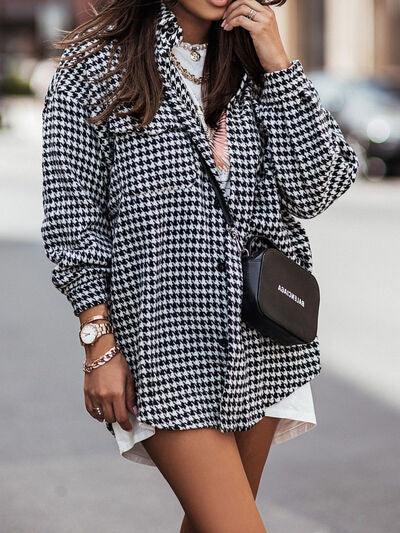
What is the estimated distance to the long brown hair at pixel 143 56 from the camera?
248 cm

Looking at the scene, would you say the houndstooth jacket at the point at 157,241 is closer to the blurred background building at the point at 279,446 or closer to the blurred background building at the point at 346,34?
the blurred background building at the point at 279,446

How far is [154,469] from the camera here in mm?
5055

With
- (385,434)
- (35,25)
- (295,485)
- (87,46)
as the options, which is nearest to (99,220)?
(87,46)

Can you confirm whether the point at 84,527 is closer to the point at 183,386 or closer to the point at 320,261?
the point at 183,386

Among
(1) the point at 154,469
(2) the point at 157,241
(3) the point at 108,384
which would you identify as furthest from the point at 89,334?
(1) the point at 154,469

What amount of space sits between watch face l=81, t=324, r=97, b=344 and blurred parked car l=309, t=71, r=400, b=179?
1542cm

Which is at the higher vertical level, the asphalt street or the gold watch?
the gold watch

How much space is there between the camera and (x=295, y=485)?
4.88 meters

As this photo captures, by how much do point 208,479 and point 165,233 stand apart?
503 mm

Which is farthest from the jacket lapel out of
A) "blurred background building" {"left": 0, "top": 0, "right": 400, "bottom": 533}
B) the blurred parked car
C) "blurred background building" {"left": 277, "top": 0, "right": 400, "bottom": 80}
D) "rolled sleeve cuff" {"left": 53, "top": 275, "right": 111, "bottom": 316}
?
"blurred background building" {"left": 277, "top": 0, "right": 400, "bottom": 80}

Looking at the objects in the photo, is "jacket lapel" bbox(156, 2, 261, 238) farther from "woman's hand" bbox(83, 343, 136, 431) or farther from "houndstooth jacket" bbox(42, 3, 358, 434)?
"woman's hand" bbox(83, 343, 136, 431)

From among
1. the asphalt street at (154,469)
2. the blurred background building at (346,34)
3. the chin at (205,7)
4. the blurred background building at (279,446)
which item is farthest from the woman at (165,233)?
the blurred background building at (346,34)

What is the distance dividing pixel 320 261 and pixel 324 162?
7803mm

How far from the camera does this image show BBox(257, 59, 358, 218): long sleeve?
101 inches
